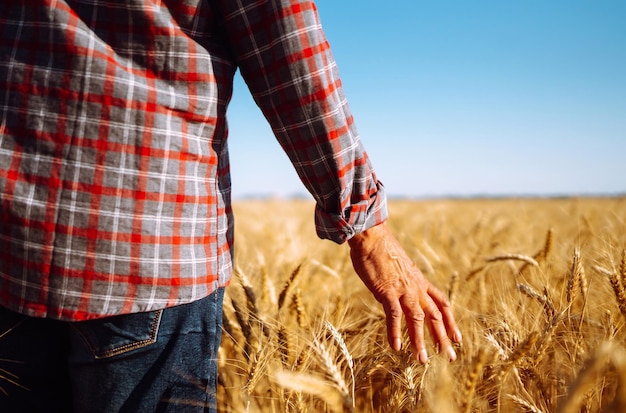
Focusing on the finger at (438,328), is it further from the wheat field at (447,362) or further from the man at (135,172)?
the man at (135,172)

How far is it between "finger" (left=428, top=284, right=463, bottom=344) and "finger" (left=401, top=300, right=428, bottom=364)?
0.06 m

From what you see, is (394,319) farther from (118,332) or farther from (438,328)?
(118,332)

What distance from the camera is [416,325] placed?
32.9 inches

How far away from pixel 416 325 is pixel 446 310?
10cm

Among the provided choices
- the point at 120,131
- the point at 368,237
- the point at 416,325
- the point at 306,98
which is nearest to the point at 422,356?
the point at 416,325

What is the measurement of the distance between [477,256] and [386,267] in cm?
141

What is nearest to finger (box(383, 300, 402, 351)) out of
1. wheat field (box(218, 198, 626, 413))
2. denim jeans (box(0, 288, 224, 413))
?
wheat field (box(218, 198, 626, 413))

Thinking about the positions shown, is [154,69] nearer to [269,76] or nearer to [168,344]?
[269,76]

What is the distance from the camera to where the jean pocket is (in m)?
0.69

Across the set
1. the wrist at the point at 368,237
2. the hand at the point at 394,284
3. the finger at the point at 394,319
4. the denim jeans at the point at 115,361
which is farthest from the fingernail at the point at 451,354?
the denim jeans at the point at 115,361

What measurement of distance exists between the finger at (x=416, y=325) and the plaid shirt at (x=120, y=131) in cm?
34

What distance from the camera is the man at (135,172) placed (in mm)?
645

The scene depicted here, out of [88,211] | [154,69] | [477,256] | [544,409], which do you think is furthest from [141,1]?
[477,256]

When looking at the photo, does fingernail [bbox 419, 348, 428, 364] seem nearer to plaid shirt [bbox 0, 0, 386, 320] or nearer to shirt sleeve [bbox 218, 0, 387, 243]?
shirt sleeve [bbox 218, 0, 387, 243]
